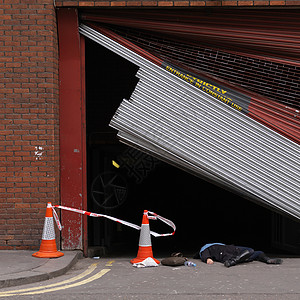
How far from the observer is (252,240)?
15.8m

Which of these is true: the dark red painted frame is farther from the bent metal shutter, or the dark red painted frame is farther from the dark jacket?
the dark jacket

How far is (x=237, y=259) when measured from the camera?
760 cm

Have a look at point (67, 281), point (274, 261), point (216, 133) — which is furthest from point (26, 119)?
point (274, 261)

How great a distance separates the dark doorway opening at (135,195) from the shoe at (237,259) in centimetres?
396

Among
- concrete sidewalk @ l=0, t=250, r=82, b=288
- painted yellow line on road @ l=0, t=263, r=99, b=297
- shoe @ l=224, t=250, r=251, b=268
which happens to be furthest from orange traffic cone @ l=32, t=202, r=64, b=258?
shoe @ l=224, t=250, r=251, b=268

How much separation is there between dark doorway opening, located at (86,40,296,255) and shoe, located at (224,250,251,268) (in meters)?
3.96

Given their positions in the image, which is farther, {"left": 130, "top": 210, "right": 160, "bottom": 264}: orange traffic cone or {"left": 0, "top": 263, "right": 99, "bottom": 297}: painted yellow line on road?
{"left": 130, "top": 210, "right": 160, "bottom": 264}: orange traffic cone

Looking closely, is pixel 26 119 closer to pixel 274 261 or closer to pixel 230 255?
pixel 230 255

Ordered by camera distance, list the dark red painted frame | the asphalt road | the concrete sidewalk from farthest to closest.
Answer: the dark red painted frame < the concrete sidewalk < the asphalt road

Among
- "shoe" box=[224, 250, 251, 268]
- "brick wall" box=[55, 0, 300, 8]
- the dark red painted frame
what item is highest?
"brick wall" box=[55, 0, 300, 8]

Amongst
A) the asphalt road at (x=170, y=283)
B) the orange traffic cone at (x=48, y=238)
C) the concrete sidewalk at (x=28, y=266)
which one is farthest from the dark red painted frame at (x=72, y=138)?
the asphalt road at (x=170, y=283)

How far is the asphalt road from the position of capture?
5.82m

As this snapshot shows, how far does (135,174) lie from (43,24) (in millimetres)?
8811

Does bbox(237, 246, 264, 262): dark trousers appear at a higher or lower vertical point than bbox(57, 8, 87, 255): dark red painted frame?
lower
